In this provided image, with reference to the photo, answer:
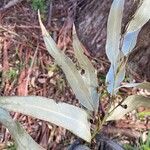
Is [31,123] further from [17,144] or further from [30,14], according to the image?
[17,144]

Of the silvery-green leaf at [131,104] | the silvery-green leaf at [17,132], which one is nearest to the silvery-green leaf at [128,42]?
the silvery-green leaf at [131,104]

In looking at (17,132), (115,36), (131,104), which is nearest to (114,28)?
(115,36)

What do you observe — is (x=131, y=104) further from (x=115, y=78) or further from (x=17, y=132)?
(x=17, y=132)

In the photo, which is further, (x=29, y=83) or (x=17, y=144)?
(x=29, y=83)

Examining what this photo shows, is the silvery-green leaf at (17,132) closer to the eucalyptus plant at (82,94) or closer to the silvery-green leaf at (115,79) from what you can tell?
the eucalyptus plant at (82,94)

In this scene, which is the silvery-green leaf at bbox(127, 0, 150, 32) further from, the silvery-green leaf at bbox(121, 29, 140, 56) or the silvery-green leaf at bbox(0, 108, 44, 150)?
the silvery-green leaf at bbox(0, 108, 44, 150)

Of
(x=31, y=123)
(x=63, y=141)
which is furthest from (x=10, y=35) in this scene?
(x=63, y=141)

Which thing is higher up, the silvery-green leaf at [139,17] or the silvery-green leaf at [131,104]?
the silvery-green leaf at [139,17]

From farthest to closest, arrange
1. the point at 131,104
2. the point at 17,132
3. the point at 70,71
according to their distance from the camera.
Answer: the point at 131,104
the point at 70,71
the point at 17,132
